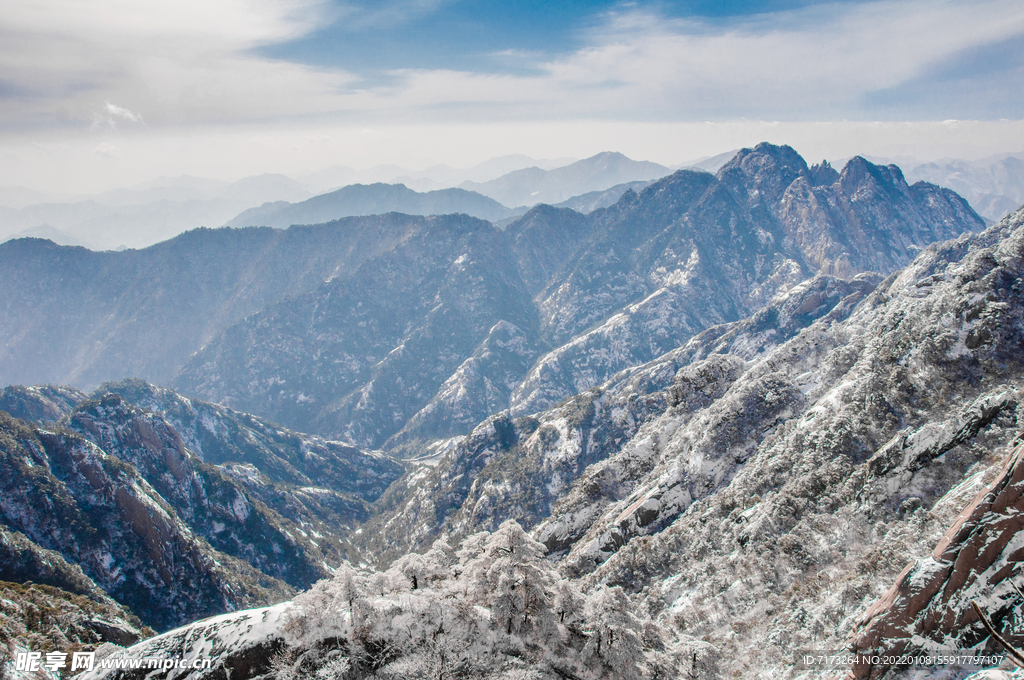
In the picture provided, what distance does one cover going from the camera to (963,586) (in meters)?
30.4

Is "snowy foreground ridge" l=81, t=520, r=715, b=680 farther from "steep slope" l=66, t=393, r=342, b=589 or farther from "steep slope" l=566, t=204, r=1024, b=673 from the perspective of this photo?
"steep slope" l=66, t=393, r=342, b=589

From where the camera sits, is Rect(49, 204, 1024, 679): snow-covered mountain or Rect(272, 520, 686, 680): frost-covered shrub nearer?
Rect(49, 204, 1024, 679): snow-covered mountain

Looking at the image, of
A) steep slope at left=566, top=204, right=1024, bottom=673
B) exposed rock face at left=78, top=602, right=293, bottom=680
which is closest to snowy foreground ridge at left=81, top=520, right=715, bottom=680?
exposed rock face at left=78, top=602, right=293, bottom=680

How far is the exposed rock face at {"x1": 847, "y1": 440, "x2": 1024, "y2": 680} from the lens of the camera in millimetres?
29188

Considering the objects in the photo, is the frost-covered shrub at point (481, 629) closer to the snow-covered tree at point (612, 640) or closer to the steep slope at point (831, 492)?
the snow-covered tree at point (612, 640)

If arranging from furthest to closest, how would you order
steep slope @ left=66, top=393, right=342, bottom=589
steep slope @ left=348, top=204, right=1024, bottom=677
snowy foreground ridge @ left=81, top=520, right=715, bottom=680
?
1. steep slope @ left=66, top=393, right=342, bottom=589
2. snowy foreground ridge @ left=81, top=520, right=715, bottom=680
3. steep slope @ left=348, top=204, right=1024, bottom=677

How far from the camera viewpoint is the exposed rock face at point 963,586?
95.8 feet

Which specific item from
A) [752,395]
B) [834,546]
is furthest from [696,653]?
[752,395]

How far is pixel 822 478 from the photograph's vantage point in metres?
60.6

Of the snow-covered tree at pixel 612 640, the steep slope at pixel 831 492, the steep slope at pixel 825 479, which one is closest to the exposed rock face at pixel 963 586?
the steep slope at pixel 831 492

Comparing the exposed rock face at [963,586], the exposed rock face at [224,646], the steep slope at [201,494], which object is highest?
the exposed rock face at [963,586]

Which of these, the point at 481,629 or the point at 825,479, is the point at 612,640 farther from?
the point at 825,479

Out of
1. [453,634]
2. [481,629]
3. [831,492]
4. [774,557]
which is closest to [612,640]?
[481,629]

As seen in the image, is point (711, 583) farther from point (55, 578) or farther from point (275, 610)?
point (55, 578)
